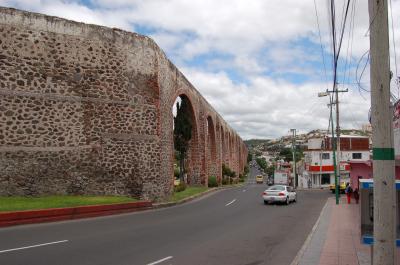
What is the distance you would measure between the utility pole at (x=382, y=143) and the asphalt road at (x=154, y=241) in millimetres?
4090

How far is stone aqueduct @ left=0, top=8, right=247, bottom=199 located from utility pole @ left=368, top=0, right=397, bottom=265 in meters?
16.6

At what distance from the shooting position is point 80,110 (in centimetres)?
2148

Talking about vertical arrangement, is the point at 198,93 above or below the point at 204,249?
above

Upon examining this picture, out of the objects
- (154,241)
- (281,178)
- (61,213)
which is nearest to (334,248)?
(154,241)

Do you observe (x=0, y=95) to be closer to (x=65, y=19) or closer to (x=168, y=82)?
(x=65, y=19)

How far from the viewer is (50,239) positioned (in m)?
11.3

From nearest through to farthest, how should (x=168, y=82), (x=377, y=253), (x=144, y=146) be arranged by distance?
(x=377, y=253) < (x=144, y=146) < (x=168, y=82)

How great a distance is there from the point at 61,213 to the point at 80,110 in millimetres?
6923

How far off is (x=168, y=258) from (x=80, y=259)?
68.5 inches

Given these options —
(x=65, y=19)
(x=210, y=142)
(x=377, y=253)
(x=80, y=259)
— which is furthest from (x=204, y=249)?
(x=210, y=142)

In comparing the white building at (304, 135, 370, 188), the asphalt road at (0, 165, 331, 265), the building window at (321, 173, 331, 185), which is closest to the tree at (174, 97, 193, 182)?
the asphalt road at (0, 165, 331, 265)

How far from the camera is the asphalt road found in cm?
919

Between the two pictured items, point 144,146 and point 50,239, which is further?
point 144,146

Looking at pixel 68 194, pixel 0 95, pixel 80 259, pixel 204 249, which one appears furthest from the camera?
pixel 68 194
